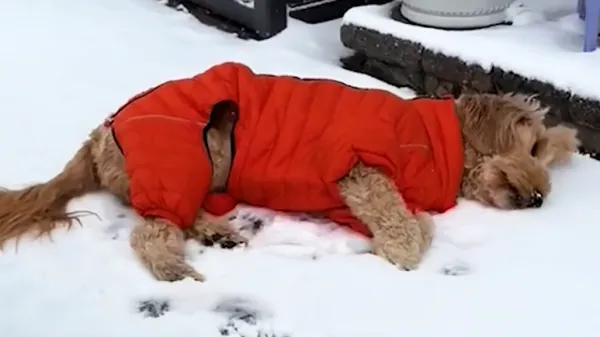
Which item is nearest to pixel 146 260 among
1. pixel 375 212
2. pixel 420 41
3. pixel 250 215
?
pixel 250 215

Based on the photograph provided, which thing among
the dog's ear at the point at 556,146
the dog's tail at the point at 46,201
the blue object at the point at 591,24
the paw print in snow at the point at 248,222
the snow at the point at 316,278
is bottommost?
the paw print in snow at the point at 248,222

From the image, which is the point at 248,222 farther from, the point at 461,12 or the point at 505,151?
the point at 461,12

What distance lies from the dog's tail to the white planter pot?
1.56 metres

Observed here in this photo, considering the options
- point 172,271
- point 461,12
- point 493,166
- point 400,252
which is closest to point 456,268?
point 400,252

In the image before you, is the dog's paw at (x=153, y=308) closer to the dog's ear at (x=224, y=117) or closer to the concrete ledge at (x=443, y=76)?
the dog's ear at (x=224, y=117)

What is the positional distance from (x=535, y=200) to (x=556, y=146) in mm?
228

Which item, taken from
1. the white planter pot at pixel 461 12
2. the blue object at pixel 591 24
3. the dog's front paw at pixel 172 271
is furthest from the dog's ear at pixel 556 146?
Answer: the dog's front paw at pixel 172 271

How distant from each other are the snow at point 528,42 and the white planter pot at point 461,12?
5 cm

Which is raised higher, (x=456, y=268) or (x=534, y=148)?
(x=534, y=148)

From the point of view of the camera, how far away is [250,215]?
3174 millimetres

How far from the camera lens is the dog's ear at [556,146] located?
3.26 metres

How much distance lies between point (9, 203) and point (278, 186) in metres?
0.79

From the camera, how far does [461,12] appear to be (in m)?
4.04

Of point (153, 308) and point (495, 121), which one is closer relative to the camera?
point (153, 308)
